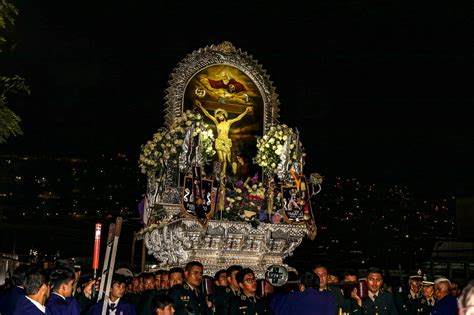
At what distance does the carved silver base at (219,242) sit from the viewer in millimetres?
20047

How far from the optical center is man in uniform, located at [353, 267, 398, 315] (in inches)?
519

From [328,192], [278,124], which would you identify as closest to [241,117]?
[278,124]

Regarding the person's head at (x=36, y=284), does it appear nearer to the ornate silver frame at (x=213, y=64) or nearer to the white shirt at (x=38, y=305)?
the white shirt at (x=38, y=305)

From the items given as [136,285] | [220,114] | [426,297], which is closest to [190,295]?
[426,297]

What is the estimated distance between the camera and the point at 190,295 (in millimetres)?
12633

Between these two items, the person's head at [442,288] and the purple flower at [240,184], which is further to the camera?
the purple flower at [240,184]

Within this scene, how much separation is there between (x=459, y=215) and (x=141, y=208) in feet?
71.5

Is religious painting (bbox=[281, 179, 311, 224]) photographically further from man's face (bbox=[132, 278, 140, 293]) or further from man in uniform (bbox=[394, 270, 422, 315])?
man in uniform (bbox=[394, 270, 422, 315])

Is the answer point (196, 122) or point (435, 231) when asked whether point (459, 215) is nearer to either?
point (435, 231)

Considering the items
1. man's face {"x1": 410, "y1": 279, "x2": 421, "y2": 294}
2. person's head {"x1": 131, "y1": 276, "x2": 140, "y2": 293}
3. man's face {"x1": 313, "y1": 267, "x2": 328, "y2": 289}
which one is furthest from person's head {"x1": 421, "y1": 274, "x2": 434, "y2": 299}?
person's head {"x1": 131, "y1": 276, "x2": 140, "y2": 293}

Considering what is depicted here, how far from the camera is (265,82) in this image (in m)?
23.2

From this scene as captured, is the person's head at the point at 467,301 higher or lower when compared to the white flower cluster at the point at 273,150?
lower

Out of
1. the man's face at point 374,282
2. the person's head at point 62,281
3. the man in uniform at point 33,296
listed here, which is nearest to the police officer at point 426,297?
the man's face at point 374,282

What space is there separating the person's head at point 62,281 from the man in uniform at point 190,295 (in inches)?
125
